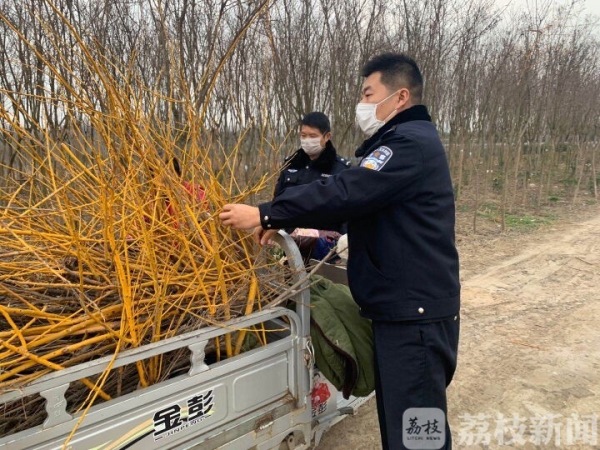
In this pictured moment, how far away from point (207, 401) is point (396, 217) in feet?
3.06

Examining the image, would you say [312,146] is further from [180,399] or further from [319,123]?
[180,399]

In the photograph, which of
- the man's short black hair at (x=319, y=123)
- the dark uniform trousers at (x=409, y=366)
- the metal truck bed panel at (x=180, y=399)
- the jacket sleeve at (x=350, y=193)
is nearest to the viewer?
the metal truck bed panel at (x=180, y=399)

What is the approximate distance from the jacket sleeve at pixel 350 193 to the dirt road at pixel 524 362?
1545 mm

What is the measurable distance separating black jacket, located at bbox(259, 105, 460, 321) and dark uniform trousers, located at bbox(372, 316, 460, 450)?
60mm

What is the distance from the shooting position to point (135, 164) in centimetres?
170

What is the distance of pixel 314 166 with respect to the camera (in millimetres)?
3133

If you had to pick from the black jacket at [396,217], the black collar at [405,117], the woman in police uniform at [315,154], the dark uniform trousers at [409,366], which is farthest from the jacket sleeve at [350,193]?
the woman in police uniform at [315,154]

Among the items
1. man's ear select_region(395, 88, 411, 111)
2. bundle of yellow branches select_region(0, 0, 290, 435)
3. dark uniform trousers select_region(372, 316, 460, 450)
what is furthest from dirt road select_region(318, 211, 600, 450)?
man's ear select_region(395, 88, 411, 111)

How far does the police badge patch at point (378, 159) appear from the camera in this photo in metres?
1.59

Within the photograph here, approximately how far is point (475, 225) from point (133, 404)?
7311 mm

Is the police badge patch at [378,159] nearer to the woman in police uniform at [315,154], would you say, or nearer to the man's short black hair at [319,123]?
the woman in police uniform at [315,154]

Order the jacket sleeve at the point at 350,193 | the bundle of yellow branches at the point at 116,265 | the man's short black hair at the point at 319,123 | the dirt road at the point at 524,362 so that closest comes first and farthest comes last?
the bundle of yellow branches at the point at 116,265 < the jacket sleeve at the point at 350,193 < the dirt road at the point at 524,362 < the man's short black hair at the point at 319,123

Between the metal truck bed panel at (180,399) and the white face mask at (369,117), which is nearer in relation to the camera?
the metal truck bed panel at (180,399)

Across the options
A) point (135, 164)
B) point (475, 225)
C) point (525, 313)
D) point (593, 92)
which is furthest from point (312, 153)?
point (593, 92)
